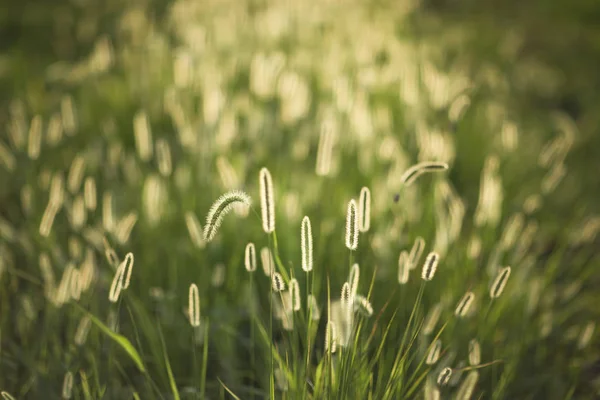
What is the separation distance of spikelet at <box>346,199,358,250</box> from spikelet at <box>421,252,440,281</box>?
0.16 m

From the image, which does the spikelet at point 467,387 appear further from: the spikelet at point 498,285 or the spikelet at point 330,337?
the spikelet at point 330,337

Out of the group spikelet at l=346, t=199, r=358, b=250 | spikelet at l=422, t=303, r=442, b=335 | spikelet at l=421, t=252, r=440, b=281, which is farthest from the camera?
spikelet at l=422, t=303, r=442, b=335

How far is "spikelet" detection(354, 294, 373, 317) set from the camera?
46.6 inches

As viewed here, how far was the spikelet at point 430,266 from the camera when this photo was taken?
1154 millimetres

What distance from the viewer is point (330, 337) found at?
1102 mm

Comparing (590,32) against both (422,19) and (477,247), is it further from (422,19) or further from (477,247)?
(477,247)

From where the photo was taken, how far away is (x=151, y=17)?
4762 mm

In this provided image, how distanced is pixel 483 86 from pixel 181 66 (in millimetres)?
2058

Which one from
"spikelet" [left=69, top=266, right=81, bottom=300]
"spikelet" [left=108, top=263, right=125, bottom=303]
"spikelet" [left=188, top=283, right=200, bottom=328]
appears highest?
"spikelet" [left=108, top=263, right=125, bottom=303]

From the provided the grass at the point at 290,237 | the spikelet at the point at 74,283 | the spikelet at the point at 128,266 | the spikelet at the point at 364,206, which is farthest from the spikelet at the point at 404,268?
the spikelet at the point at 74,283

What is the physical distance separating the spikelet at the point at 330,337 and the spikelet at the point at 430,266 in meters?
0.21

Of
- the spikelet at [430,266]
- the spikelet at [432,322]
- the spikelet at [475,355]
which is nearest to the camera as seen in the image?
the spikelet at [430,266]

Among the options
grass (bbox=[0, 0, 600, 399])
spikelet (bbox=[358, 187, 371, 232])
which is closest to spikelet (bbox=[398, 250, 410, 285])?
grass (bbox=[0, 0, 600, 399])

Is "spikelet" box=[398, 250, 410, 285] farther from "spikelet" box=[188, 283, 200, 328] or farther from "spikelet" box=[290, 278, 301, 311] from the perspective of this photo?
"spikelet" box=[188, 283, 200, 328]
